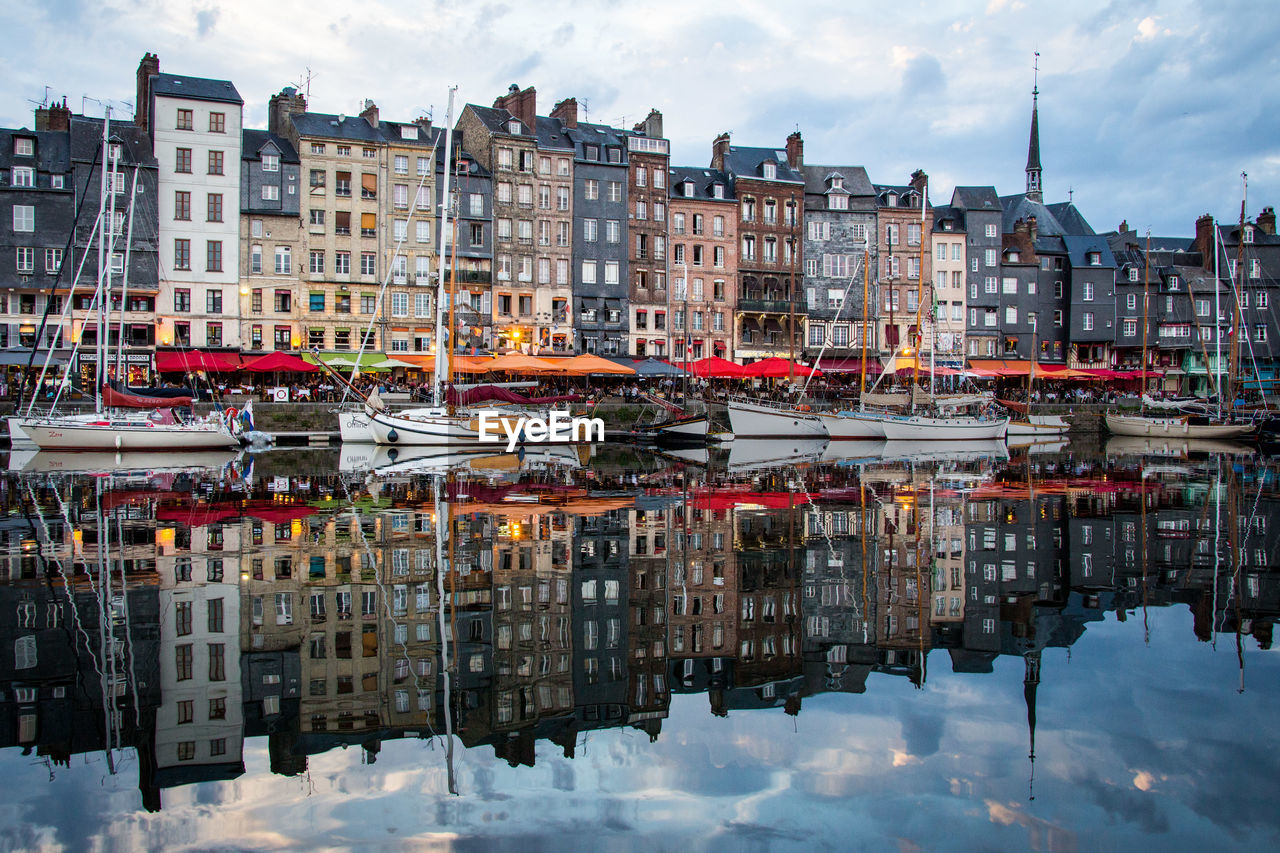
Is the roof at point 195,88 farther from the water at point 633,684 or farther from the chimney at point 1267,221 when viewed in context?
the chimney at point 1267,221

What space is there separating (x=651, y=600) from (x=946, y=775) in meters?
6.02

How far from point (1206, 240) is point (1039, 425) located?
100 ft

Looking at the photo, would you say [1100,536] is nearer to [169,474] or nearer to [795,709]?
[795,709]

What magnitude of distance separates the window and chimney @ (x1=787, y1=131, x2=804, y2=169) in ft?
165

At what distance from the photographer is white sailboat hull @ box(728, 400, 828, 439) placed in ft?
170

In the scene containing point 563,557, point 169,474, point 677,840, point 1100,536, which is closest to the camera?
point 677,840

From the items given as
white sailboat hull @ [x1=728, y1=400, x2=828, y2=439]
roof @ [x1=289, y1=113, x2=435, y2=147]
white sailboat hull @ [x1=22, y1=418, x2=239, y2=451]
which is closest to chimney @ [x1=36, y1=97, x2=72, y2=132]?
roof @ [x1=289, y1=113, x2=435, y2=147]

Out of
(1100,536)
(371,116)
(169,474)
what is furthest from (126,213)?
(1100,536)

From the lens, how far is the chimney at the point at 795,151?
74.6 meters

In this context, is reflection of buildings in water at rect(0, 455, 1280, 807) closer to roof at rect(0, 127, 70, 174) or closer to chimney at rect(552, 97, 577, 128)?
roof at rect(0, 127, 70, 174)

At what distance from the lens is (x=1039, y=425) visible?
214 ft

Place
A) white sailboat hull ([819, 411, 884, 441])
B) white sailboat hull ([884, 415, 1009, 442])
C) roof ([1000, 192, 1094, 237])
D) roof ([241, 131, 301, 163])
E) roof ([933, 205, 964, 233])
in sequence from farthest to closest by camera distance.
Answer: roof ([1000, 192, 1094, 237]), roof ([933, 205, 964, 233]), roof ([241, 131, 301, 163]), white sailboat hull ([819, 411, 884, 441]), white sailboat hull ([884, 415, 1009, 442])

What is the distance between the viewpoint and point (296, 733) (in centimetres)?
789

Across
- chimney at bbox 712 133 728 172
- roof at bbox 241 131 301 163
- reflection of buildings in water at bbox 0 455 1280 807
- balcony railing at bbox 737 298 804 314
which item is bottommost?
reflection of buildings in water at bbox 0 455 1280 807
